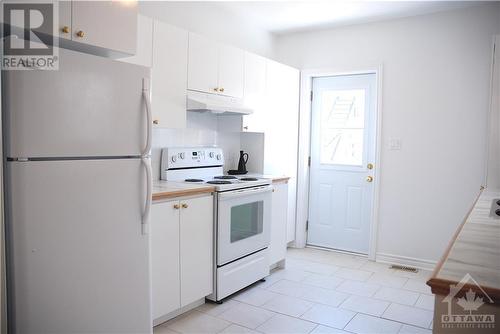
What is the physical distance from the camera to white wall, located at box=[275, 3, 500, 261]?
11.8ft

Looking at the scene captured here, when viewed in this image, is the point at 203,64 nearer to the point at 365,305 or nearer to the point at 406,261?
the point at 365,305

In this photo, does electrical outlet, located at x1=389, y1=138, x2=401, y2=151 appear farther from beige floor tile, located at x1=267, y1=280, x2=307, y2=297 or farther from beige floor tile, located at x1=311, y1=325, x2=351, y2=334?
beige floor tile, located at x1=311, y1=325, x2=351, y2=334

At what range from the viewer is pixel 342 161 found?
173 inches

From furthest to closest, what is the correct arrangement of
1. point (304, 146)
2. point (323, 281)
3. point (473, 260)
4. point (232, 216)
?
point (304, 146) → point (323, 281) → point (232, 216) → point (473, 260)

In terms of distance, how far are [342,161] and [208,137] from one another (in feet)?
5.18

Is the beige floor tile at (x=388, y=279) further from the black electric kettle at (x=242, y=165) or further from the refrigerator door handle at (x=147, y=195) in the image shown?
the refrigerator door handle at (x=147, y=195)

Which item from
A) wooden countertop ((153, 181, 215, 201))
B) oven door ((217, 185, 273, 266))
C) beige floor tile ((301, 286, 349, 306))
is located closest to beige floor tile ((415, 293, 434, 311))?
beige floor tile ((301, 286, 349, 306))

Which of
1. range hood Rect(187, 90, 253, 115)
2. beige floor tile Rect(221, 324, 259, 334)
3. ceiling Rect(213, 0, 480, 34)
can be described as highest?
ceiling Rect(213, 0, 480, 34)

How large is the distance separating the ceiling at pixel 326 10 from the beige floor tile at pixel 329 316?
2546 mm

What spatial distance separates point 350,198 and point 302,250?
791 millimetres

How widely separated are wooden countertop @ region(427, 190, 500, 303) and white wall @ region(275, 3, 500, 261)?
221 cm

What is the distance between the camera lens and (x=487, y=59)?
Result: 3.52m

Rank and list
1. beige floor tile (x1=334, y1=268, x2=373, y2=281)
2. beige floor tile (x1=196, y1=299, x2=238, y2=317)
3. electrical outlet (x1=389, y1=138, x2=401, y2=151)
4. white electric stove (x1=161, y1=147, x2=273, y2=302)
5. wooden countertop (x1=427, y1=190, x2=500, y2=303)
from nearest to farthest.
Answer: wooden countertop (x1=427, y1=190, x2=500, y2=303) < beige floor tile (x1=196, y1=299, x2=238, y2=317) < white electric stove (x1=161, y1=147, x2=273, y2=302) < beige floor tile (x1=334, y1=268, x2=373, y2=281) < electrical outlet (x1=389, y1=138, x2=401, y2=151)

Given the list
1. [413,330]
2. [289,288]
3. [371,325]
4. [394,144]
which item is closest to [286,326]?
[371,325]
